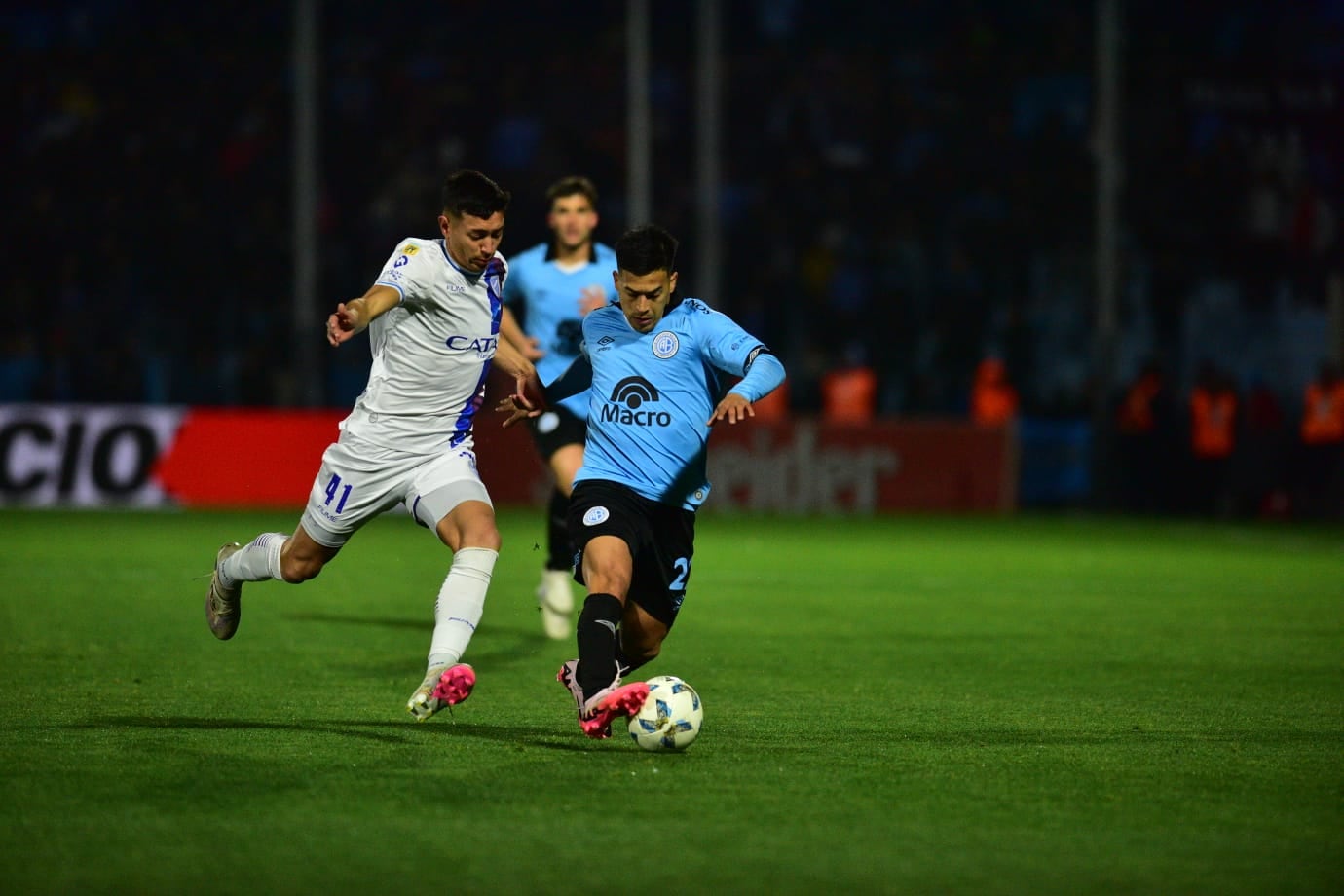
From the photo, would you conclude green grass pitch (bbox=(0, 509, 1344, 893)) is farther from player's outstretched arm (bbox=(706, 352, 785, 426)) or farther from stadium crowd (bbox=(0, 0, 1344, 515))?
stadium crowd (bbox=(0, 0, 1344, 515))

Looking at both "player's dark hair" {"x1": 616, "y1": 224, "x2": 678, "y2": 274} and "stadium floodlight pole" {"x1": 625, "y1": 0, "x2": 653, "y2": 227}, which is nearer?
"player's dark hair" {"x1": 616, "y1": 224, "x2": 678, "y2": 274}

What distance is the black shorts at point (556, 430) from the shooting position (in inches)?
404

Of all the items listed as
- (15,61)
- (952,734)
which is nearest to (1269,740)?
(952,734)

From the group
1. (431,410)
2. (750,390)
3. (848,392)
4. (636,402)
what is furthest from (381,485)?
(848,392)

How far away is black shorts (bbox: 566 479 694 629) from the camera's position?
6754 millimetres

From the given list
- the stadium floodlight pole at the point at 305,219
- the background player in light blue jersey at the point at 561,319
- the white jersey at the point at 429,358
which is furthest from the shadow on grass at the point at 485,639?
the stadium floodlight pole at the point at 305,219

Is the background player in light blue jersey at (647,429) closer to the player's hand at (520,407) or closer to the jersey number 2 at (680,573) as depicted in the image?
the jersey number 2 at (680,573)

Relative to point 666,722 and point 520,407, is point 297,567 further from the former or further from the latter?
point 666,722

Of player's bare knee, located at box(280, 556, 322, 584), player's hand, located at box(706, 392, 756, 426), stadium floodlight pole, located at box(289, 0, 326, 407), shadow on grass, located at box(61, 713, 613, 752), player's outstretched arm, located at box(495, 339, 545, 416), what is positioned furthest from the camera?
stadium floodlight pole, located at box(289, 0, 326, 407)

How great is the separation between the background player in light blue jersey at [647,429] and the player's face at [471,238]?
1.62ft

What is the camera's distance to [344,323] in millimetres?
6473

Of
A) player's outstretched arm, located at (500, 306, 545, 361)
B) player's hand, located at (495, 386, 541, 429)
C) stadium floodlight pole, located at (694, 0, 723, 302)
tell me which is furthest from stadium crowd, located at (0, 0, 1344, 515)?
player's hand, located at (495, 386, 541, 429)

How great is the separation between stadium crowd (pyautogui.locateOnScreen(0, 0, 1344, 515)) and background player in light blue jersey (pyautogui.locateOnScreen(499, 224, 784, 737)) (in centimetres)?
1507

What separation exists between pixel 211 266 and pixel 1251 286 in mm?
12852
